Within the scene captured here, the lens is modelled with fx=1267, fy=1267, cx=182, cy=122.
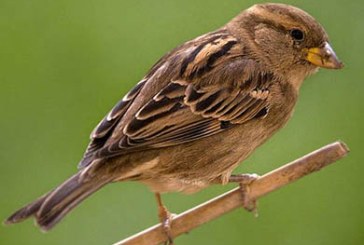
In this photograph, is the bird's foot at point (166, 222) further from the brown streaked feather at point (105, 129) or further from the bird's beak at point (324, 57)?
the bird's beak at point (324, 57)

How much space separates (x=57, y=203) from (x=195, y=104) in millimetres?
716

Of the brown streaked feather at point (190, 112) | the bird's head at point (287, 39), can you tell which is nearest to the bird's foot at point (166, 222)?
the brown streaked feather at point (190, 112)

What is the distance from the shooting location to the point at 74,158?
20.1 ft

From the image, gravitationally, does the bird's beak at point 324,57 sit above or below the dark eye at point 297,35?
below

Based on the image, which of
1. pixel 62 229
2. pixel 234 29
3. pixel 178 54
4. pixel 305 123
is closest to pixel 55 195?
pixel 178 54

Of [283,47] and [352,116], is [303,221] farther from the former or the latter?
[283,47]

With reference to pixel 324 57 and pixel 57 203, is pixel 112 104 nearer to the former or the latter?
pixel 324 57

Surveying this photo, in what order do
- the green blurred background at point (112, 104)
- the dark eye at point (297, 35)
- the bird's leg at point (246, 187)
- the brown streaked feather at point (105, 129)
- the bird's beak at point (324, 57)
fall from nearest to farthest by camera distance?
the bird's leg at point (246, 187)
the brown streaked feather at point (105, 129)
the bird's beak at point (324, 57)
the dark eye at point (297, 35)
the green blurred background at point (112, 104)

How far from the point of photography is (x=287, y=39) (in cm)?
476

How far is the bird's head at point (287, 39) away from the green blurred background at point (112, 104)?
1.19 meters

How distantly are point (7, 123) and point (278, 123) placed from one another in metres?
2.01

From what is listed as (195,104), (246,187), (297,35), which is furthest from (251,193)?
(297,35)

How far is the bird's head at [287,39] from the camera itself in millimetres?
4648

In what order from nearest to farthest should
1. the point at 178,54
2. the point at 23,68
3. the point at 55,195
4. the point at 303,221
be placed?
the point at 55,195, the point at 178,54, the point at 303,221, the point at 23,68
